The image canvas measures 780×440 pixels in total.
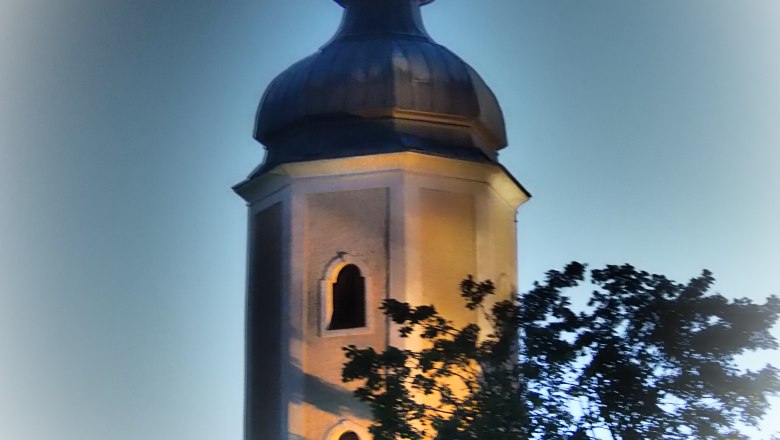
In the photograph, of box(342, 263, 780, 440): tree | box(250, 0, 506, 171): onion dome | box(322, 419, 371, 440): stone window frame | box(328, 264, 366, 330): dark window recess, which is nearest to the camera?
box(342, 263, 780, 440): tree

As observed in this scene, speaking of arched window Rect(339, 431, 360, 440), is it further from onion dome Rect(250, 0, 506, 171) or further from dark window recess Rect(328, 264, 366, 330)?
onion dome Rect(250, 0, 506, 171)

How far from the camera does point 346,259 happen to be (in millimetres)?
29188

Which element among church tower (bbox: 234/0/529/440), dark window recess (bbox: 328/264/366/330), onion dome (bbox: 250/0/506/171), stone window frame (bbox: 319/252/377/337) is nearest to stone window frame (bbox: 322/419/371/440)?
church tower (bbox: 234/0/529/440)

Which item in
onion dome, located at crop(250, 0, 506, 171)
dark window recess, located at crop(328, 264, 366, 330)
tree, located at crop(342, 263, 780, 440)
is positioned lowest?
tree, located at crop(342, 263, 780, 440)

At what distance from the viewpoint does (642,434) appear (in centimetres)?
2314

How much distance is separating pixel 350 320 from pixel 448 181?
2179mm

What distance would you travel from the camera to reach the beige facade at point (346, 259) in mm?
28859

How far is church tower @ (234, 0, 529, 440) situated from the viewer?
29.0 m

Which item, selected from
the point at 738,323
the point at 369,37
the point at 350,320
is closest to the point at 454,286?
the point at 350,320

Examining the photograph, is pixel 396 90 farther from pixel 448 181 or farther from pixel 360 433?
pixel 360 433

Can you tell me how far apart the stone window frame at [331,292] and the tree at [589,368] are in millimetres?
3688

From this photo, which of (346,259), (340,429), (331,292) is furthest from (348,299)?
(340,429)

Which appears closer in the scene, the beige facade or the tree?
the tree

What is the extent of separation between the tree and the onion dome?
499 cm
